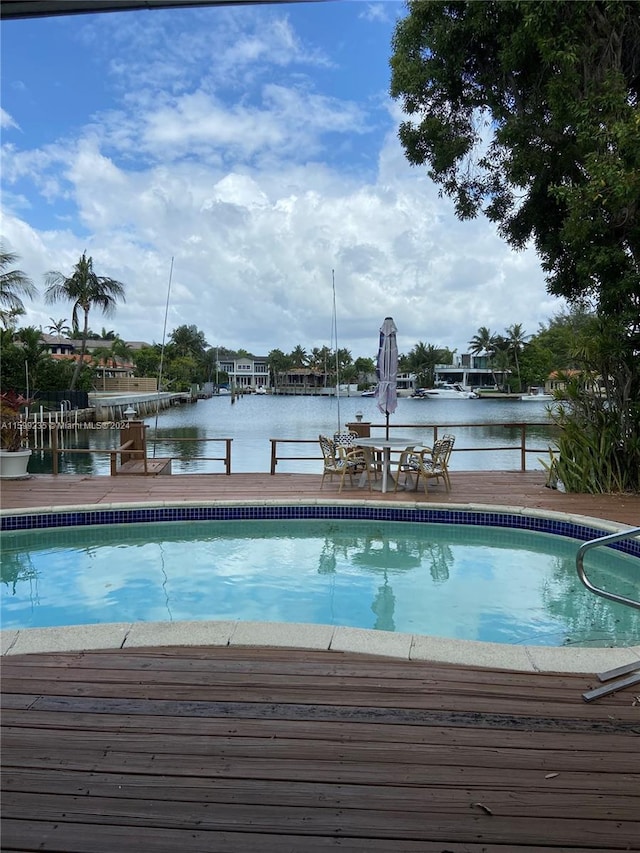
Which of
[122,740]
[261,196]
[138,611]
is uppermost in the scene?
[261,196]

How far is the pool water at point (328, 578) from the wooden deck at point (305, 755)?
1655 mm

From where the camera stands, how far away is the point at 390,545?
6.32m

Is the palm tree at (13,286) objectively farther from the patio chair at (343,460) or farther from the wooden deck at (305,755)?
the wooden deck at (305,755)

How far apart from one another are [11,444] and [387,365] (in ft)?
17.6

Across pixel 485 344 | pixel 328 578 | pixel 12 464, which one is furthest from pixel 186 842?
pixel 485 344

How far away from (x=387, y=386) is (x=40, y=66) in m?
5.41

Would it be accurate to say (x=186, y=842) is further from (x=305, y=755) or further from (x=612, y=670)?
(x=612, y=670)

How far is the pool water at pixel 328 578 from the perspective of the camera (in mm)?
4434

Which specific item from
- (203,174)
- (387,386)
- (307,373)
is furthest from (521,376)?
(387,386)

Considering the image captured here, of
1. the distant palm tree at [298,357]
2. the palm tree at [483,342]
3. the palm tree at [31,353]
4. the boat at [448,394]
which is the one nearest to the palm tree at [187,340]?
the distant palm tree at [298,357]

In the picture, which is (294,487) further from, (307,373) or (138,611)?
(307,373)

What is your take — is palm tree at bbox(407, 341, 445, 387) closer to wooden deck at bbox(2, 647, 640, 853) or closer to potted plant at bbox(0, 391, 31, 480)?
potted plant at bbox(0, 391, 31, 480)

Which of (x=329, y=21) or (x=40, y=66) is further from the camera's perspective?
(x=329, y=21)

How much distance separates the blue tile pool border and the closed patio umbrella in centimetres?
134
